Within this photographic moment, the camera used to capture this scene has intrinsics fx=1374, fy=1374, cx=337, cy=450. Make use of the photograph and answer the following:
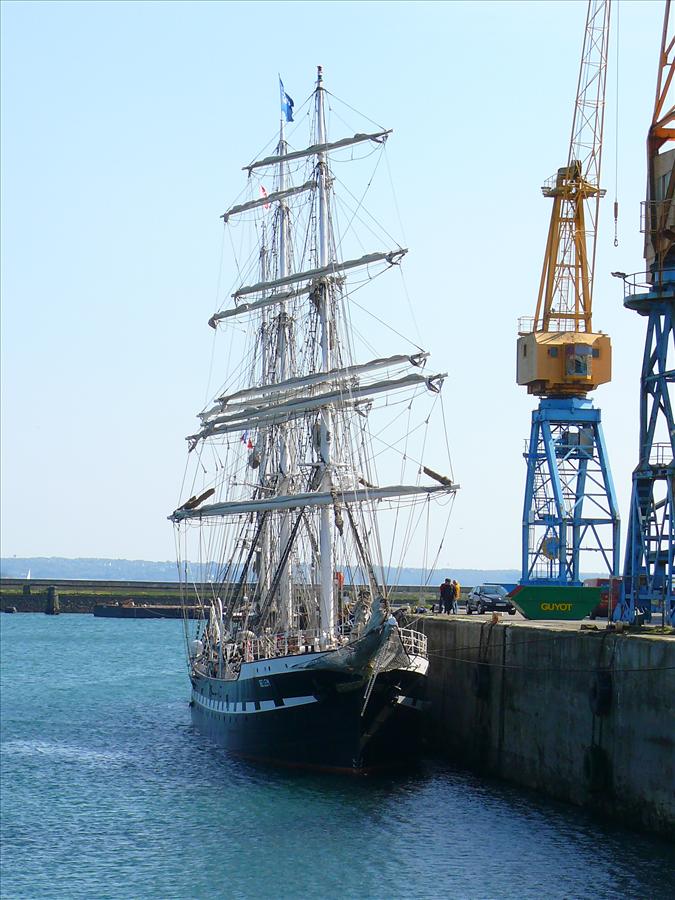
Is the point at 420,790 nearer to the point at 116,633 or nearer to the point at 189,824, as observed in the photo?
the point at 189,824

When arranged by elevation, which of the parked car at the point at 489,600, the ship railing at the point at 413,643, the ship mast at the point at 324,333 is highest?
the ship mast at the point at 324,333

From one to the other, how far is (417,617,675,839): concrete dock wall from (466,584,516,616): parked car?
560 inches

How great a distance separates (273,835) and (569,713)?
867 centimetres

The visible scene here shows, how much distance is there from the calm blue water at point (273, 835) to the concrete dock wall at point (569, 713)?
0.82 meters

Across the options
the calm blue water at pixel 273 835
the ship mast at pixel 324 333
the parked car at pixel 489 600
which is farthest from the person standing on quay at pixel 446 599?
the calm blue water at pixel 273 835

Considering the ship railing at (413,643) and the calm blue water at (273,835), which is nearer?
the calm blue water at (273,835)

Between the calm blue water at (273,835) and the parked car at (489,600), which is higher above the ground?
the parked car at (489,600)

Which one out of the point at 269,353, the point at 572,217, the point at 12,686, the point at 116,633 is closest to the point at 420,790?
the point at 269,353

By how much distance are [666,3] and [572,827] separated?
26.9 meters

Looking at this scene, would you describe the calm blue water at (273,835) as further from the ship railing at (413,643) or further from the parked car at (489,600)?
the parked car at (489,600)

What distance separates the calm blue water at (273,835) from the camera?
3189cm

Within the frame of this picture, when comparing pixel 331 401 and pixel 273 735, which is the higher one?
pixel 331 401

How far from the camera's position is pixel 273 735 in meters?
47.0

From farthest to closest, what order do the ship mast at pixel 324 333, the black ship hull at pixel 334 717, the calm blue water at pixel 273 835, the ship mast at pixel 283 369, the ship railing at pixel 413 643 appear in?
the ship mast at pixel 283 369, the ship mast at pixel 324 333, the ship railing at pixel 413 643, the black ship hull at pixel 334 717, the calm blue water at pixel 273 835
